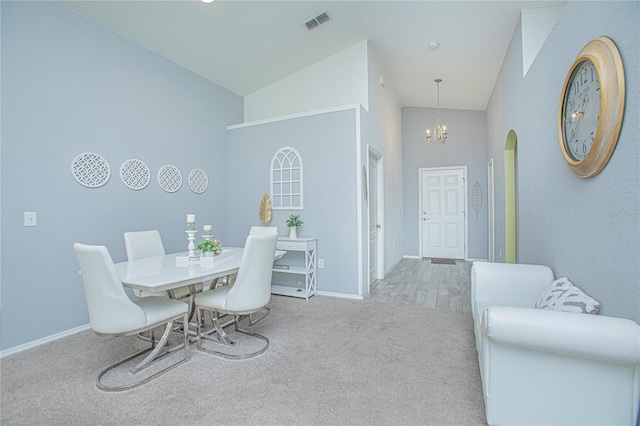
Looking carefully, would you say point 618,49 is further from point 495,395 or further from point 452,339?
point 452,339

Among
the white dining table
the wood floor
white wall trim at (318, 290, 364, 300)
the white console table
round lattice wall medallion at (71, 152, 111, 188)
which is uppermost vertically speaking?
round lattice wall medallion at (71, 152, 111, 188)

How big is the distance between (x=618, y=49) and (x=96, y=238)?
161 inches

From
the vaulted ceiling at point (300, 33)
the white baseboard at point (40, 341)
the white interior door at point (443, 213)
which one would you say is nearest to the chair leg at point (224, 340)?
the white baseboard at point (40, 341)

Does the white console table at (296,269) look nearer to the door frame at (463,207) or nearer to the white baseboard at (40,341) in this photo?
the white baseboard at (40,341)

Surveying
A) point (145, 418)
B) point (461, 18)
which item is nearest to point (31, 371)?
point (145, 418)

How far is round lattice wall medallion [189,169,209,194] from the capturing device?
4.21 metres

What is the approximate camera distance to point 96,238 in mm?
3094

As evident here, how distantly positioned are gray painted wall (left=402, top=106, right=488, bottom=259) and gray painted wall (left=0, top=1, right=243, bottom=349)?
5.11m

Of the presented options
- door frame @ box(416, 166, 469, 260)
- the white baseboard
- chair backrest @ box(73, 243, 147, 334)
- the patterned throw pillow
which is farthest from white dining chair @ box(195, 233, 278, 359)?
door frame @ box(416, 166, 469, 260)

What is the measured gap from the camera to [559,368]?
140 centimetres

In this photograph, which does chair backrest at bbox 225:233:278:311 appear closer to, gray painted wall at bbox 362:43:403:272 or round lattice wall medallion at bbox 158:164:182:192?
gray painted wall at bbox 362:43:403:272

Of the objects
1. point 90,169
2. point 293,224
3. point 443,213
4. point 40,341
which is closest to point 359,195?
point 293,224

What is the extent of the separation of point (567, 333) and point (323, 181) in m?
3.14

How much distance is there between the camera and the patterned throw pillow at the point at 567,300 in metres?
1.61
